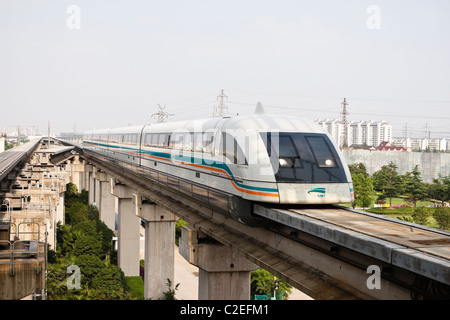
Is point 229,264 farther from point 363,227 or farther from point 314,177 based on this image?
point 363,227

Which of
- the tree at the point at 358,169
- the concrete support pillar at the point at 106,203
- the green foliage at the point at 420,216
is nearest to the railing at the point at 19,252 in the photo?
the concrete support pillar at the point at 106,203

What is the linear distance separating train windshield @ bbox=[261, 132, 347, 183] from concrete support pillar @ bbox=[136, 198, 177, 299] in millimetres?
15618

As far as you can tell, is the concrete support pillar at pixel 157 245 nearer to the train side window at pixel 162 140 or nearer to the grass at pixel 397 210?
the train side window at pixel 162 140

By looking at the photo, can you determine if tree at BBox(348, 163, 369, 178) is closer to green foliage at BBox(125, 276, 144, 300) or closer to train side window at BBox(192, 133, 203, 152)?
green foliage at BBox(125, 276, 144, 300)

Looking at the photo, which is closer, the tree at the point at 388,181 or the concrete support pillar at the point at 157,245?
the concrete support pillar at the point at 157,245

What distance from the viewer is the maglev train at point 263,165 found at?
1075 centimetres

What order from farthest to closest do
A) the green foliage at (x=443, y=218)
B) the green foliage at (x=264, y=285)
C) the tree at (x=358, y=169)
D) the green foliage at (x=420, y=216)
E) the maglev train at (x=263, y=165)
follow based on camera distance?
1. the tree at (x=358, y=169)
2. the green foliage at (x=420, y=216)
3. the green foliage at (x=443, y=218)
4. the green foliage at (x=264, y=285)
5. the maglev train at (x=263, y=165)

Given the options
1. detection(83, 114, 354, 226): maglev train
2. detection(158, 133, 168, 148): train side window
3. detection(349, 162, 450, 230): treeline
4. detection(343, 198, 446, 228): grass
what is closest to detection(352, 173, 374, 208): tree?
detection(349, 162, 450, 230): treeline

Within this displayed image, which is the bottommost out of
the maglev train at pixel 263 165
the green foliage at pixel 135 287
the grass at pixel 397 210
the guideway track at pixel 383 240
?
the green foliage at pixel 135 287

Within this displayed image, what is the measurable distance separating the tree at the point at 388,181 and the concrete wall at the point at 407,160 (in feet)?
9.96

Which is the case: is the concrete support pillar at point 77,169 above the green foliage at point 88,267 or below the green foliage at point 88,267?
above

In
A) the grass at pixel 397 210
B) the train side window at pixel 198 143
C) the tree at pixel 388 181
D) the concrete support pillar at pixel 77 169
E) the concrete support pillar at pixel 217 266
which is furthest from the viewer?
the tree at pixel 388 181

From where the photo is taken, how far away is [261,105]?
559 inches
